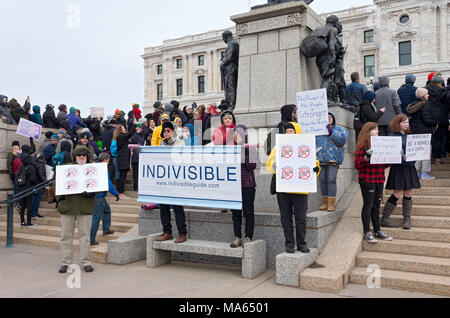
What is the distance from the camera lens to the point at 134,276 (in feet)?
19.1

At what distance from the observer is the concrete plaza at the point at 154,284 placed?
4.91m

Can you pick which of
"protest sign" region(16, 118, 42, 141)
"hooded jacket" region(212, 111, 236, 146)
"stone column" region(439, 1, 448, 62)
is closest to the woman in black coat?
"protest sign" region(16, 118, 42, 141)

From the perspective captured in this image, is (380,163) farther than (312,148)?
Yes

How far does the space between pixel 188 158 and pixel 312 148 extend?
76.4 inches

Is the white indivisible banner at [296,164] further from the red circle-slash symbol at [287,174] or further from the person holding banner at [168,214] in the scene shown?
the person holding banner at [168,214]

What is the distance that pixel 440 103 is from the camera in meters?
8.77

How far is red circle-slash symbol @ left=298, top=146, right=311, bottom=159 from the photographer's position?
542cm

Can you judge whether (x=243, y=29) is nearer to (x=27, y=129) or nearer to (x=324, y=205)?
(x=324, y=205)

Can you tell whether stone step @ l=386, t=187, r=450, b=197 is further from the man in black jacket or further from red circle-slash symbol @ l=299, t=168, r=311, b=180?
the man in black jacket

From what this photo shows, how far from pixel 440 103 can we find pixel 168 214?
655cm

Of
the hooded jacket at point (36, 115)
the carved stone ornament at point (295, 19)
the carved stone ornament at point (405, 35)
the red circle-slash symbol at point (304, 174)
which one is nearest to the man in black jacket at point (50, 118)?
the hooded jacket at point (36, 115)

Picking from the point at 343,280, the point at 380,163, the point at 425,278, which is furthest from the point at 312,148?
the point at 425,278

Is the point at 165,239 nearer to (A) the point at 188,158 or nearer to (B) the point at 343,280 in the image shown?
(A) the point at 188,158
